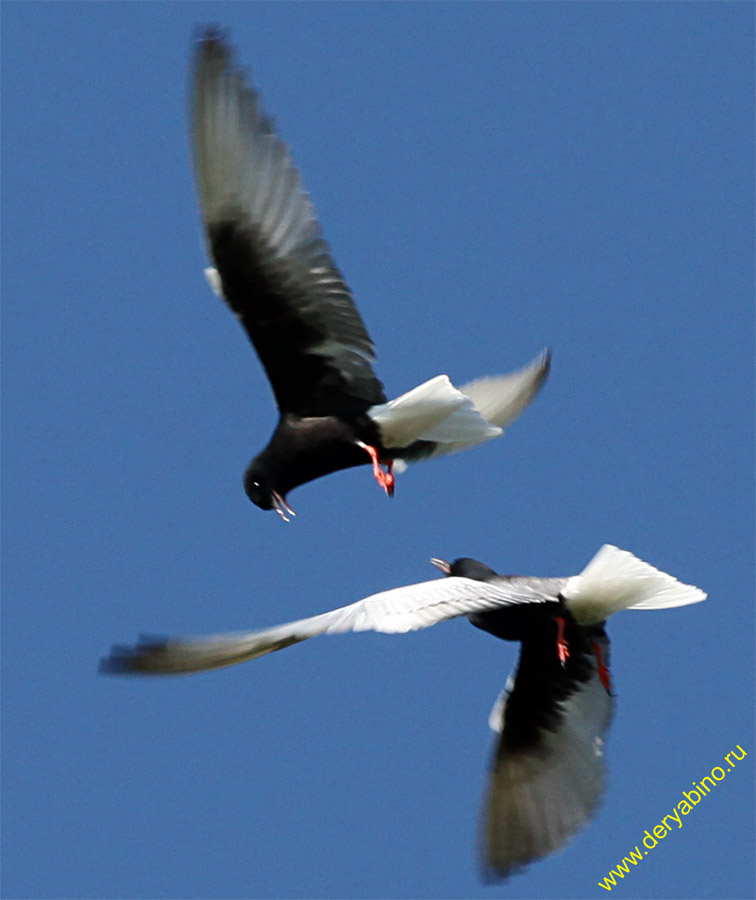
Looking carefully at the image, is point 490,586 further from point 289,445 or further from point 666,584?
point 289,445

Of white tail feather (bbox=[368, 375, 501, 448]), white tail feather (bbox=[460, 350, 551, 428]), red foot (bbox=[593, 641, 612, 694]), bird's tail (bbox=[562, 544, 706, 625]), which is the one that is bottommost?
red foot (bbox=[593, 641, 612, 694])

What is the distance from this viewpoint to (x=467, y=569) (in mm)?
8172

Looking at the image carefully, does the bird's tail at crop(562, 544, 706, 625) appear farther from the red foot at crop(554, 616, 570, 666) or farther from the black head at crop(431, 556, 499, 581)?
the black head at crop(431, 556, 499, 581)

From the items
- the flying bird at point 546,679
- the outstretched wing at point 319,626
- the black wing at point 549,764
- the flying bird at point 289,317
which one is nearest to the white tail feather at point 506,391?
the flying bird at point 289,317

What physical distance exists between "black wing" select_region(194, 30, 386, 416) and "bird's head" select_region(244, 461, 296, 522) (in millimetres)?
406

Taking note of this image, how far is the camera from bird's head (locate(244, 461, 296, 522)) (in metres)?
8.39

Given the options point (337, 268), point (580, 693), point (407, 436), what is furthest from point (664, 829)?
point (337, 268)

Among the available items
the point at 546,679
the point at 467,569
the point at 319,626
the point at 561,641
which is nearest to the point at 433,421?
the point at 467,569

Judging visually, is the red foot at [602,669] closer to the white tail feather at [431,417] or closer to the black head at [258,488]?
the white tail feather at [431,417]

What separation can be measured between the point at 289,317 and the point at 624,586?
1775mm

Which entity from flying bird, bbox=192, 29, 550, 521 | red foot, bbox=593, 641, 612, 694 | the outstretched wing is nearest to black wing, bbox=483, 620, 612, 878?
red foot, bbox=593, 641, 612, 694

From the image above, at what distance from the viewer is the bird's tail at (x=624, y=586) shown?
734cm

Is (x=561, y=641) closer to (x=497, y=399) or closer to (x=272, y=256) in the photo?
(x=497, y=399)

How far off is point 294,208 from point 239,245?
275 mm
